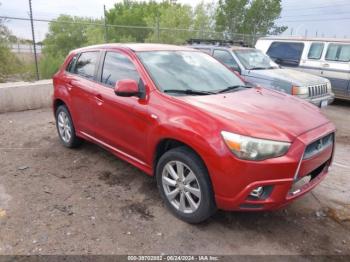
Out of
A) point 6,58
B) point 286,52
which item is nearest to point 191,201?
point 286,52

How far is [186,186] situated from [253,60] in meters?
5.90

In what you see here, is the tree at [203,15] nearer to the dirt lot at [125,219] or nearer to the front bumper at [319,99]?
the front bumper at [319,99]

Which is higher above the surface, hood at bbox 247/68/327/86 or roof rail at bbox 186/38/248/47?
roof rail at bbox 186/38/248/47

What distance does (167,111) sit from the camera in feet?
11.1

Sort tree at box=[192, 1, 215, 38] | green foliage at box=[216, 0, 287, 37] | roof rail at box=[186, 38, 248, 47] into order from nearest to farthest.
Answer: roof rail at box=[186, 38, 248, 47], tree at box=[192, 1, 215, 38], green foliage at box=[216, 0, 287, 37]

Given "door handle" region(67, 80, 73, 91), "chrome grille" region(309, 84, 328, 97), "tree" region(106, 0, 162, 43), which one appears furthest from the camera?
"tree" region(106, 0, 162, 43)


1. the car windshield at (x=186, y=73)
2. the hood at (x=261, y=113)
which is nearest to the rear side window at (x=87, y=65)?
the car windshield at (x=186, y=73)

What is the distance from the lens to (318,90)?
751 centimetres

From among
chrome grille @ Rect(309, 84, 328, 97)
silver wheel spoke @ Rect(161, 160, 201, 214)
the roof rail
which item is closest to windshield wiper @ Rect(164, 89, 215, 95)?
→ silver wheel spoke @ Rect(161, 160, 201, 214)

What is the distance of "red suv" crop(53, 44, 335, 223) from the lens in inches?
112

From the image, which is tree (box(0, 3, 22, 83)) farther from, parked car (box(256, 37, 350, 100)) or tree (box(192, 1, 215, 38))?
tree (box(192, 1, 215, 38))

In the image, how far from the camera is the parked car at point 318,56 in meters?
9.51

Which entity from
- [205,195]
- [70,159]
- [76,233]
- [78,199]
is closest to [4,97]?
[70,159]

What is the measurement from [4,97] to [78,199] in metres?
5.04
